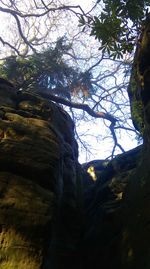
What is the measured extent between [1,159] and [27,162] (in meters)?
0.48

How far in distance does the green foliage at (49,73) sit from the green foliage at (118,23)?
300 inches

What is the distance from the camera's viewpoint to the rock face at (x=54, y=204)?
5.67 meters

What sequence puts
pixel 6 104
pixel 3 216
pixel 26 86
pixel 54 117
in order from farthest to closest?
pixel 26 86 < pixel 54 117 < pixel 6 104 < pixel 3 216

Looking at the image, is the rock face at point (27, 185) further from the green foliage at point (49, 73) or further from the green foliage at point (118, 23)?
the green foliage at point (49, 73)

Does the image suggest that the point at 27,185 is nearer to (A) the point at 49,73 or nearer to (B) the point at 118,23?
(B) the point at 118,23

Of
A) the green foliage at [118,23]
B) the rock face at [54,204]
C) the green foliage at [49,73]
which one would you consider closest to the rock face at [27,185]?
the rock face at [54,204]

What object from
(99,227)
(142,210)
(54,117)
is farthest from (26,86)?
(142,210)

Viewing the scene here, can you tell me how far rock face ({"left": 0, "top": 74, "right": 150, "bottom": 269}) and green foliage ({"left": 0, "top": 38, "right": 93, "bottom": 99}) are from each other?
543 cm

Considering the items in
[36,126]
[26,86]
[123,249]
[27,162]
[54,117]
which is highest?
[26,86]

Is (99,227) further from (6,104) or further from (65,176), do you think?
(6,104)

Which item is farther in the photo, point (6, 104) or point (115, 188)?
point (115, 188)

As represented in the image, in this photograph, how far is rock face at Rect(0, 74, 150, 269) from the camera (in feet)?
18.6

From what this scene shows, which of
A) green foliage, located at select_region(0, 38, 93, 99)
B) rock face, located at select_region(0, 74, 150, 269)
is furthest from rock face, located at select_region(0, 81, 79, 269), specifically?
green foliage, located at select_region(0, 38, 93, 99)

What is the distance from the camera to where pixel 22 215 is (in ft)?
18.8
